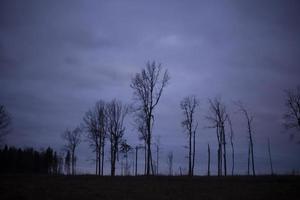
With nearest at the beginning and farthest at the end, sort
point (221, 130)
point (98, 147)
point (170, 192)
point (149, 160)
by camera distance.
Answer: point (170, 192), point (149, 160), point (221, 130), point (98, 147)

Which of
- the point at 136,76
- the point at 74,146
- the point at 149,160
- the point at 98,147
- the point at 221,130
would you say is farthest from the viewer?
the point at 74,146

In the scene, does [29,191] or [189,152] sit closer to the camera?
[29,191]

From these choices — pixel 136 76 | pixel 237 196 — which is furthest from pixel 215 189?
pixel 136 76

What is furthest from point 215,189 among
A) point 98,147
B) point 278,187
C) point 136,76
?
point 98,147

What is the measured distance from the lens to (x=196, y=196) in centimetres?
1900

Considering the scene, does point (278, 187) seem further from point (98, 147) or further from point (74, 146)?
point (74, 146)

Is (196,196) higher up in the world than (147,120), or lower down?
lower down

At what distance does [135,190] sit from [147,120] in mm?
15711

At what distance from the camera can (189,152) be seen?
40.5 metres

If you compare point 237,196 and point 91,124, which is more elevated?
point 91,124

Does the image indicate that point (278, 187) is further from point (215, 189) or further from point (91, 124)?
point (91, 124)

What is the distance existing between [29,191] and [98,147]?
27719 mm

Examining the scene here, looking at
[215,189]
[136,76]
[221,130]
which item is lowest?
[215,189]

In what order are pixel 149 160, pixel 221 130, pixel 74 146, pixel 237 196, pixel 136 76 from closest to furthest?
pixel 237 196, pixel 149 160, pixel 136 76, pixel 221 130, pixel 74 146
